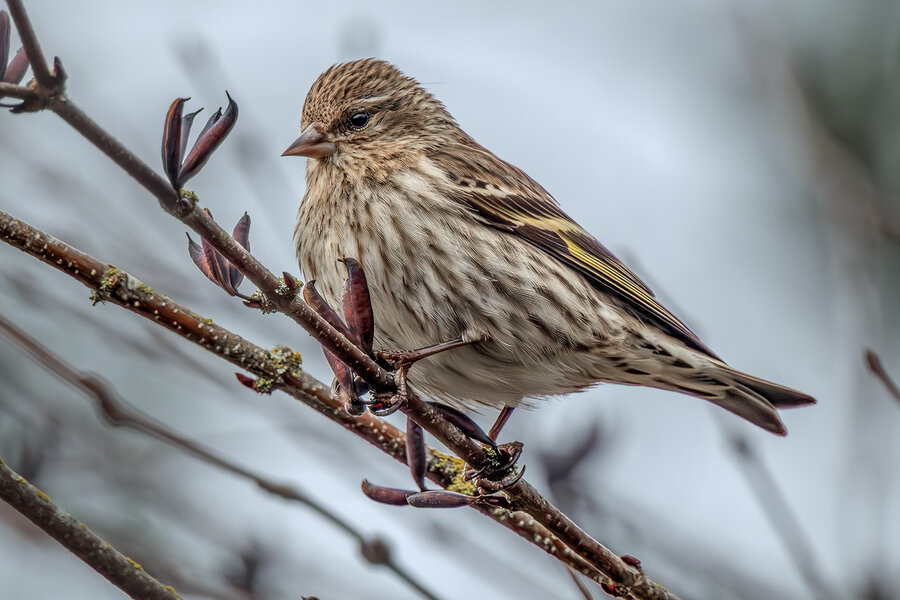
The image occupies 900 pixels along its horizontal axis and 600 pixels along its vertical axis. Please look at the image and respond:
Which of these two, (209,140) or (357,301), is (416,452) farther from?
(209,140)

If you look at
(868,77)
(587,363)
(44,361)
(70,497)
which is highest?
(868,77)

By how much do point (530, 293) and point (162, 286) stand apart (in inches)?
74.4

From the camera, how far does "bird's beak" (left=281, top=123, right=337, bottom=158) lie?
447cm

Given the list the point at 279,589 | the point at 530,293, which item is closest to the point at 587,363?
the point at 530,293

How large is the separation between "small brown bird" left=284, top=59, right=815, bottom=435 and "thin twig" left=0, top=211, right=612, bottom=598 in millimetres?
723

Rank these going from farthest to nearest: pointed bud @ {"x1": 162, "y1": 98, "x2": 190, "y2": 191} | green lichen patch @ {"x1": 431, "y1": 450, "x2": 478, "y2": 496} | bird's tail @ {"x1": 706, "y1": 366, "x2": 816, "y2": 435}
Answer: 1. bird's tail @ {"x1": 706, "y1": 366, "x2": 816, "y2": 435}
2. green lichen patch @ {"x1": 431, "y1": 450, "x2": 478, "y2": 496}
3. pointed bud @ {"x1": 162, "y1": 98, "x2": 190, "y2": 191}

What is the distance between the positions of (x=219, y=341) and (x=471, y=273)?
5.66 ft

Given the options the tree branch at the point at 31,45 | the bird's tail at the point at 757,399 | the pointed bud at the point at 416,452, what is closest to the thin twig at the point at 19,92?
the tree branch at the point at 31,45

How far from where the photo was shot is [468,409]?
4.63m

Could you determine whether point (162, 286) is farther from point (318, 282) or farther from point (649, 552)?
point (649, 552)

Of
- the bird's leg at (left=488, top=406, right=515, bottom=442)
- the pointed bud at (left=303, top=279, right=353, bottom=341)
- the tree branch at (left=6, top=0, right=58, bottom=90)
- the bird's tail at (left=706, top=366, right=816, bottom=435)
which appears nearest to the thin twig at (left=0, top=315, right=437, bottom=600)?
the pointed bud at (left=303, top=279, right=353, bottom=341)

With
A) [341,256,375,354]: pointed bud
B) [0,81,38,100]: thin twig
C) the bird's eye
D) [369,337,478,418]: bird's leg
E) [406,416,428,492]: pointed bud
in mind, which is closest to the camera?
[0,81,38,100]: thin twig

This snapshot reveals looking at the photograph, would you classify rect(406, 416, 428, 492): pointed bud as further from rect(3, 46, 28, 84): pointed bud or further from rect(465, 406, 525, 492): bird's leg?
rect(3, 46, 28, 84): pointed bud

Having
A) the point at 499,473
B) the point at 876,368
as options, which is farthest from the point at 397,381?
the point at 876,368
